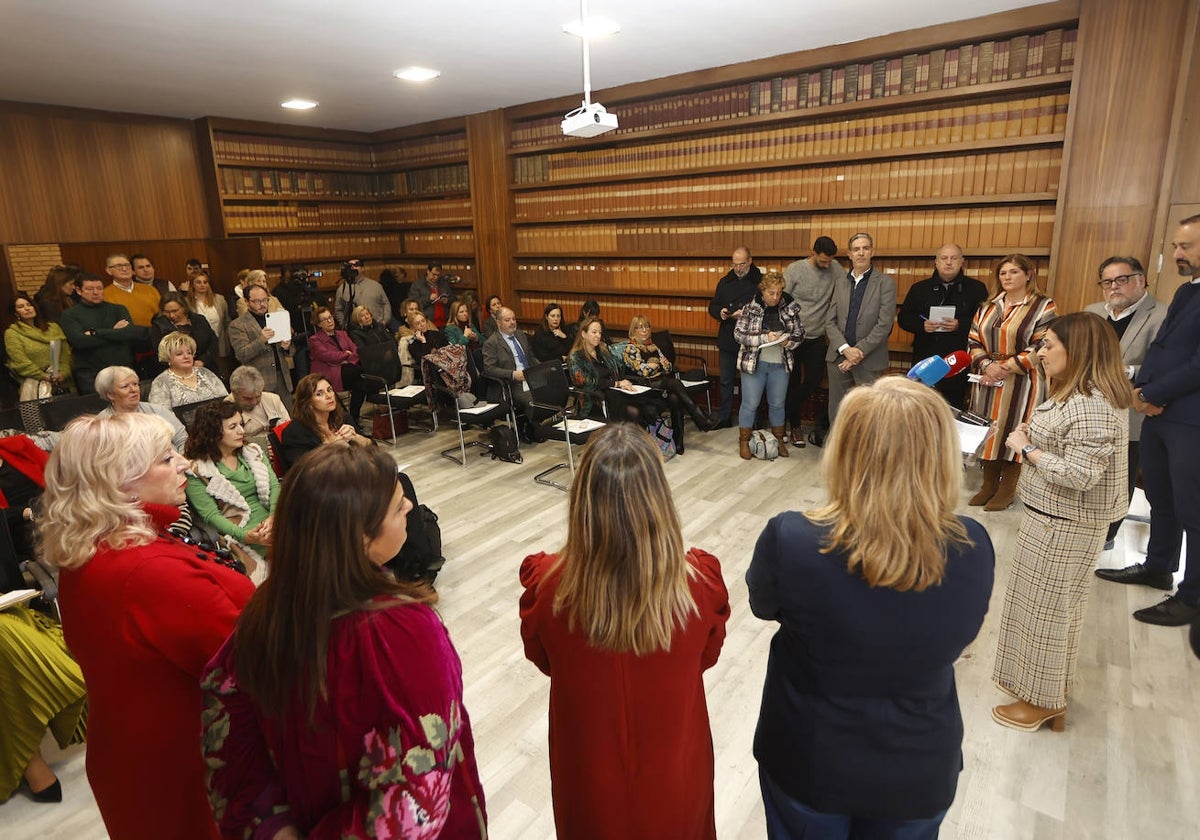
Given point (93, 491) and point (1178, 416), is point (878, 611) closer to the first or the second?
point (93, 491)

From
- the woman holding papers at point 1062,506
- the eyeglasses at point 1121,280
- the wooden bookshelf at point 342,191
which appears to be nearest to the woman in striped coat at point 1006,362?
the eyeglasses at point 1121,280

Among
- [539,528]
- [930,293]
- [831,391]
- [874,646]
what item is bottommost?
[539,528]

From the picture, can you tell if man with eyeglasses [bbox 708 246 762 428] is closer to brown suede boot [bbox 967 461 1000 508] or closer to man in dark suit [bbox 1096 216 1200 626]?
brown suede boot [bbox 967 461 1000 508]

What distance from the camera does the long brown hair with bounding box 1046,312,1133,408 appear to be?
202 centimetres

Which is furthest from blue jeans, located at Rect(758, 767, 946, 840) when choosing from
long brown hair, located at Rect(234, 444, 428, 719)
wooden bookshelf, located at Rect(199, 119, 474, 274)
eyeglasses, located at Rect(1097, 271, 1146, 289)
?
wooden bookshelf, located at Rect(199, 119, 474, 274)

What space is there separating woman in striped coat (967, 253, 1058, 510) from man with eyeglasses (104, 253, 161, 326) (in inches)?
245

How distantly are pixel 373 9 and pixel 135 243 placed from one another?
403 cm

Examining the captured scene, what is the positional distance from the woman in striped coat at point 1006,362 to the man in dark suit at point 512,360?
2967 mm

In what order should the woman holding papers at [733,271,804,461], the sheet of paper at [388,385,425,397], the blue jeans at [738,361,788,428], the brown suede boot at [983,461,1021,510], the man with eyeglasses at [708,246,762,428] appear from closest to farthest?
the brown suede boot at [983,461,1021,510] < the woman holding papers at [733,271,804,461] < the blue jeans at [738,361,788,428] < the man with eyeglasses at [708,246,762,428] < the sheet of paper at [388,385,425,397]

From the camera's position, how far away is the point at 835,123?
16.8ft

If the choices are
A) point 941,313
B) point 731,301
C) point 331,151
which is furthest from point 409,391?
point 941,313

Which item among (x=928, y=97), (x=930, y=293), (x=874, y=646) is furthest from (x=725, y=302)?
(x=874, y=646)

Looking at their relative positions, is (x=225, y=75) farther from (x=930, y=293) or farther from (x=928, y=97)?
(x=930, y=293)

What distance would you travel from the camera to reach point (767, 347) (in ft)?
16.8
